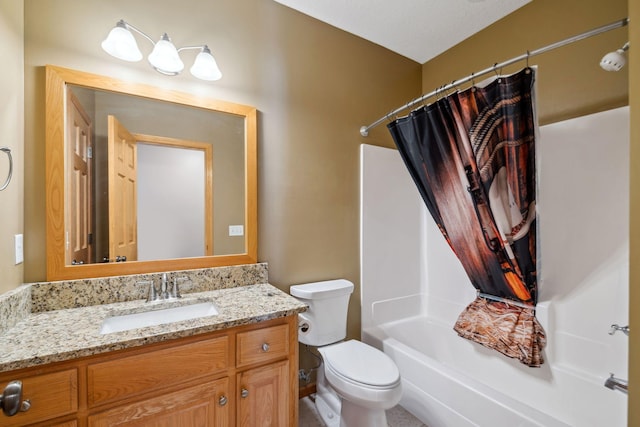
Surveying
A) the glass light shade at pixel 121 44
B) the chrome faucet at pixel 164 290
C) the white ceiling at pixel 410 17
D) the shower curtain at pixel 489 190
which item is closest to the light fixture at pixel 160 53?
the glass light shade at pixel 121 44

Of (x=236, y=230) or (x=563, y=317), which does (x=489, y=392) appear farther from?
(x=236, y=230)

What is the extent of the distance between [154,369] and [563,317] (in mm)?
2191

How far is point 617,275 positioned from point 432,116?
132 cm

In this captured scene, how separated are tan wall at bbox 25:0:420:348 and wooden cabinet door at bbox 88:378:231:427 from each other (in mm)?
750

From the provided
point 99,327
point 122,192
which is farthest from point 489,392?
point 122,192

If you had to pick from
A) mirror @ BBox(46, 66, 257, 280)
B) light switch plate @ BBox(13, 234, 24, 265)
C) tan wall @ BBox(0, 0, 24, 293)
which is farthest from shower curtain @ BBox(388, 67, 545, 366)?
light switch plate @ BBox(13, 234, 24, 265)

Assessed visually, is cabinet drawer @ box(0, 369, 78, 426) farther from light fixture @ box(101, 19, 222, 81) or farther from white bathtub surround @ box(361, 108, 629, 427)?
white bathtub surround @ box(361, 108, 629, 427)

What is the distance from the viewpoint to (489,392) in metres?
1.46

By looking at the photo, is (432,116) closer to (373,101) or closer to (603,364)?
(373,101)

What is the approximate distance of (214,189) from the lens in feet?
5.62

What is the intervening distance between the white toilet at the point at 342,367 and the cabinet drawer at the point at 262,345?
1.40 feet

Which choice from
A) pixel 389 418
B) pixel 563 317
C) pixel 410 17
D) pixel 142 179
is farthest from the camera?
pixel 410 17

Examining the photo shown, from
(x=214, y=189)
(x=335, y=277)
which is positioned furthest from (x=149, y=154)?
(x=335, y=277)

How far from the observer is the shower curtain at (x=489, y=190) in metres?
1.40
